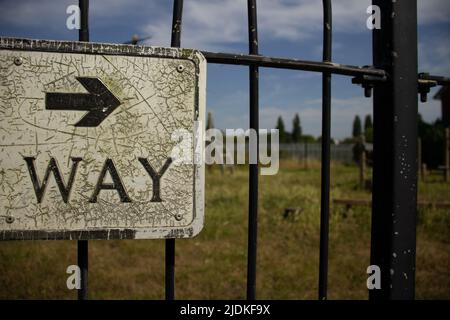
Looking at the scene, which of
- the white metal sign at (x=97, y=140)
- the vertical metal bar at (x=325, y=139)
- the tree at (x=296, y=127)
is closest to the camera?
the white metal sign at (x=97, y=140)

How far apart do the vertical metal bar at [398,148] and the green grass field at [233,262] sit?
2.70 m

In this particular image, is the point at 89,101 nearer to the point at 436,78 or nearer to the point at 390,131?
the point at 390,131

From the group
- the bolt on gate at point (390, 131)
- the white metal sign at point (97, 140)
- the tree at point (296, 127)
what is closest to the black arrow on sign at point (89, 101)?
the white metal sign at point (97, 140)

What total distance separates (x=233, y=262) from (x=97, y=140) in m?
3.91

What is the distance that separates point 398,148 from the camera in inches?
42.2

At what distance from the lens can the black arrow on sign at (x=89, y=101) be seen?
0.89 meters

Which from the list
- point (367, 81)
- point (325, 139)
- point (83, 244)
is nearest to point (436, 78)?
point (367, 81)

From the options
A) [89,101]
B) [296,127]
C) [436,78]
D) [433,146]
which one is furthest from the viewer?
[296,127]

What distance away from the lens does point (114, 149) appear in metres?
0.92

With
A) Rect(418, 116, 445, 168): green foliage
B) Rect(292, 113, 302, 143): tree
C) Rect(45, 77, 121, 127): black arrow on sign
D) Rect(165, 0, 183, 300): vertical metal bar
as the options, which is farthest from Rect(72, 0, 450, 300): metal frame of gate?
Rect(292, 113, 302, 143): tree

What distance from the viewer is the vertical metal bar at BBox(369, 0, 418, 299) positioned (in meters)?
1.07

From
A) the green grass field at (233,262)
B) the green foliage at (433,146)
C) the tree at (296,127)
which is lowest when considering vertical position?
the green grass field at (233,262)

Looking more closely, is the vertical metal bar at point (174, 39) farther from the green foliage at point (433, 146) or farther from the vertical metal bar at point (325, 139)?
the green foliage at point (433, 146)
